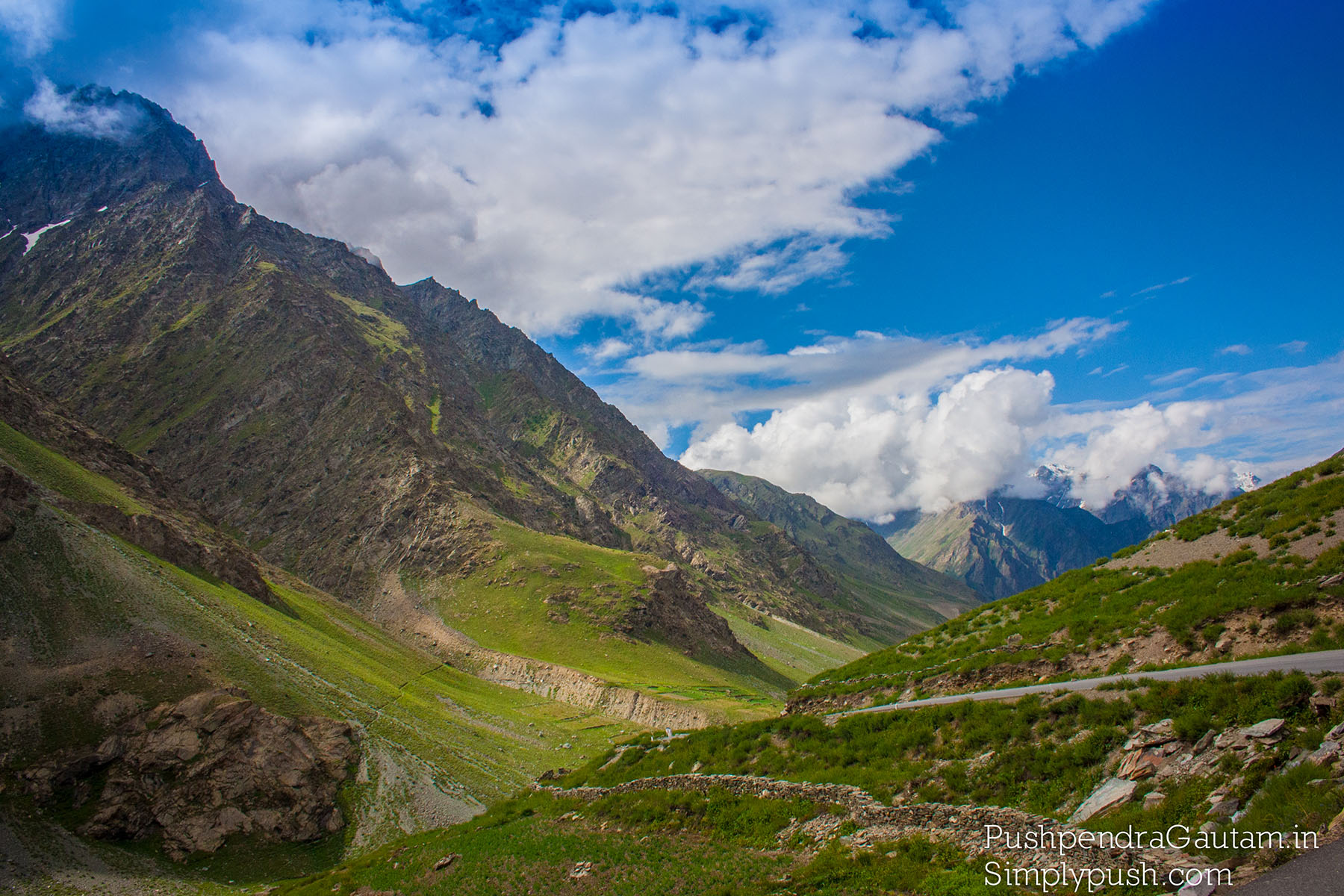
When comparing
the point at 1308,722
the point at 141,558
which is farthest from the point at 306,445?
the point at 1308,722

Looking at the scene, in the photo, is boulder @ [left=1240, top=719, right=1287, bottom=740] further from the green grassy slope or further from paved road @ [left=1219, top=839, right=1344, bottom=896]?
the green grassy slope

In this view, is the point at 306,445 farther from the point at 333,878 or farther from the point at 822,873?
the point at 822,873

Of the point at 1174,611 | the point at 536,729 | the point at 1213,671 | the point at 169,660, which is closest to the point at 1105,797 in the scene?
the point at 1213,671

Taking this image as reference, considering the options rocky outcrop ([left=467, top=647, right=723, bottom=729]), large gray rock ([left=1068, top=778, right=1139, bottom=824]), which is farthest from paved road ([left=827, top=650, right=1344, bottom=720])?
rocky outcrop ([left=467, top=647, right=723, bottom=729])

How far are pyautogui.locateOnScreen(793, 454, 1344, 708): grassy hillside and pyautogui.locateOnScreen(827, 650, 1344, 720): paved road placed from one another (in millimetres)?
1072

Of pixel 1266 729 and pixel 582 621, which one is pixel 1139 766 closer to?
pixel 1266 729

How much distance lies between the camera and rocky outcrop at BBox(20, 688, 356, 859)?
39.1m

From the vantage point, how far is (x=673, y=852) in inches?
742

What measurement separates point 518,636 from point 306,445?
105361mm

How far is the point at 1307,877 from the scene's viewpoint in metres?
7.55

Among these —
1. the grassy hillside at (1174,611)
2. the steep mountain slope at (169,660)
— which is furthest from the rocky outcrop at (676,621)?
the grassy hillside at (1174,611)

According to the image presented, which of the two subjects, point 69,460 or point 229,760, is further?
point 69,460

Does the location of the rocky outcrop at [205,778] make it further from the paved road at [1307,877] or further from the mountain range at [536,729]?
the paved road at [1307,877]

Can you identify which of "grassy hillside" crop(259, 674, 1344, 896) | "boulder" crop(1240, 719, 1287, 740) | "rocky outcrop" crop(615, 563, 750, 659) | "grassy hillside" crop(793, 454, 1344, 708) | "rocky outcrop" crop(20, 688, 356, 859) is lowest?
"rocky outcrop" crop(20, 688, 356, 859)
